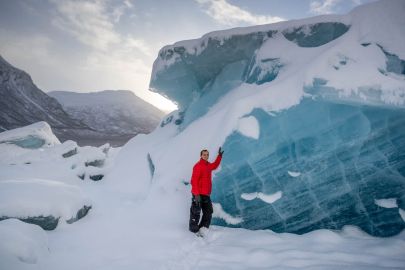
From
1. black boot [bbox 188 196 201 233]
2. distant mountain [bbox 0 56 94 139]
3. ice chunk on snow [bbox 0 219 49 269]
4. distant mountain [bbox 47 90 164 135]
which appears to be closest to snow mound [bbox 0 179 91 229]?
ice chunk on snow [bbox 0 219 49 269]

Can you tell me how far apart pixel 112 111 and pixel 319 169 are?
87.9 m

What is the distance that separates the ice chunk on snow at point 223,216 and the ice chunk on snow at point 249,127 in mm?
1439

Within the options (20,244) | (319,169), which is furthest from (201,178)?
(20,244)

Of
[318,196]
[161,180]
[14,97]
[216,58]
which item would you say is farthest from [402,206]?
[14,97]

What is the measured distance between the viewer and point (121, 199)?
7.01 m

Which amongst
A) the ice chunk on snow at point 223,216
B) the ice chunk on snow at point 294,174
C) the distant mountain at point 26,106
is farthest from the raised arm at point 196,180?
the distant mountain at point 26,106

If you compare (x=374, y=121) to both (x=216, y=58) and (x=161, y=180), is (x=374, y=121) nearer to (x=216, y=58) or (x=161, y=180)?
(x=161, y=180)

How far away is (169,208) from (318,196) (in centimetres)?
279

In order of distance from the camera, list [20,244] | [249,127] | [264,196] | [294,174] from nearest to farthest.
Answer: [20,244]
[294,174]
[264,196]
[249,127]

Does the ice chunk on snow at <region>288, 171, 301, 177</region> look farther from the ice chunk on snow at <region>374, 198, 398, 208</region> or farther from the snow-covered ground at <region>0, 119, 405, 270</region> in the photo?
the ice chunk on snow at <region>374, 198, 398, 208</region>

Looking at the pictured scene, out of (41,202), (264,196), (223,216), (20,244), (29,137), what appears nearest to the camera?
(20,244)

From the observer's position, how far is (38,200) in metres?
4.61

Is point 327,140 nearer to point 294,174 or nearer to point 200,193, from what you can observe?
point 294,174

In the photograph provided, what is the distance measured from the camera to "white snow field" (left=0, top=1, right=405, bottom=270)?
3.29 meters
